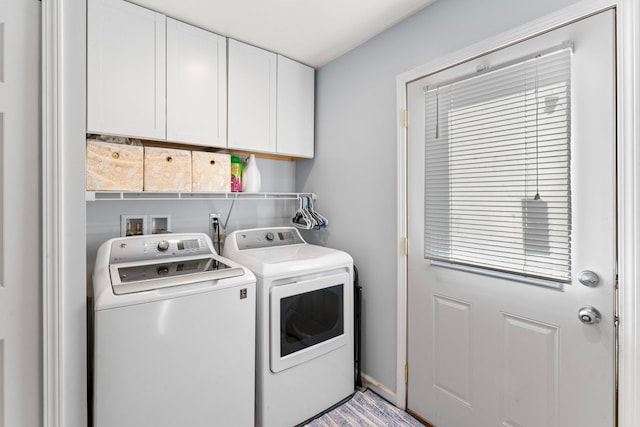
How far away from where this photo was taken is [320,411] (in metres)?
1.88

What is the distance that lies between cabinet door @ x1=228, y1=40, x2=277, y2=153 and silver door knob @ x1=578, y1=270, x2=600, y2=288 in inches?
76.3

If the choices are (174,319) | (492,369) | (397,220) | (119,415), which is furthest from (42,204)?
(492,369)

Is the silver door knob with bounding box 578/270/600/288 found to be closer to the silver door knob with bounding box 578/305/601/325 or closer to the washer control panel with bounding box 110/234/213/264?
the silver door knob with bounding box 578/305/601/325

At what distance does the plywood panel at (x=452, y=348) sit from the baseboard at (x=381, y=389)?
0.36 m

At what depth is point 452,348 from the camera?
5.44 feet

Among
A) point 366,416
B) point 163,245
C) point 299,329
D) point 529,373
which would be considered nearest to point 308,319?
point 299,329

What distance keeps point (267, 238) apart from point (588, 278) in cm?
185

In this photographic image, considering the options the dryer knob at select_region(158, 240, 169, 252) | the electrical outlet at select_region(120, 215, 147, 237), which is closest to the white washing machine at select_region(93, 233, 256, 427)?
the dryer knob at select_region(158, 240, 169, 252)

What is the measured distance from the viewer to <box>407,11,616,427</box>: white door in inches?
45.6

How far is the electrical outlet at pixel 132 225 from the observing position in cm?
198

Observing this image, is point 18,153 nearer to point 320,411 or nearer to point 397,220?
point 397,220

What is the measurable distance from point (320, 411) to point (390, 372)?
52 cm

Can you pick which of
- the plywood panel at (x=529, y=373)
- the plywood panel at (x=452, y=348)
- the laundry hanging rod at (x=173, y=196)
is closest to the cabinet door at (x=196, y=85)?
the laundry hanging rod at (x=173, y=196)

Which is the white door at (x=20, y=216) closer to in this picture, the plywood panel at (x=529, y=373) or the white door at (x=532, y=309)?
the white door at (x=532, y=309)
